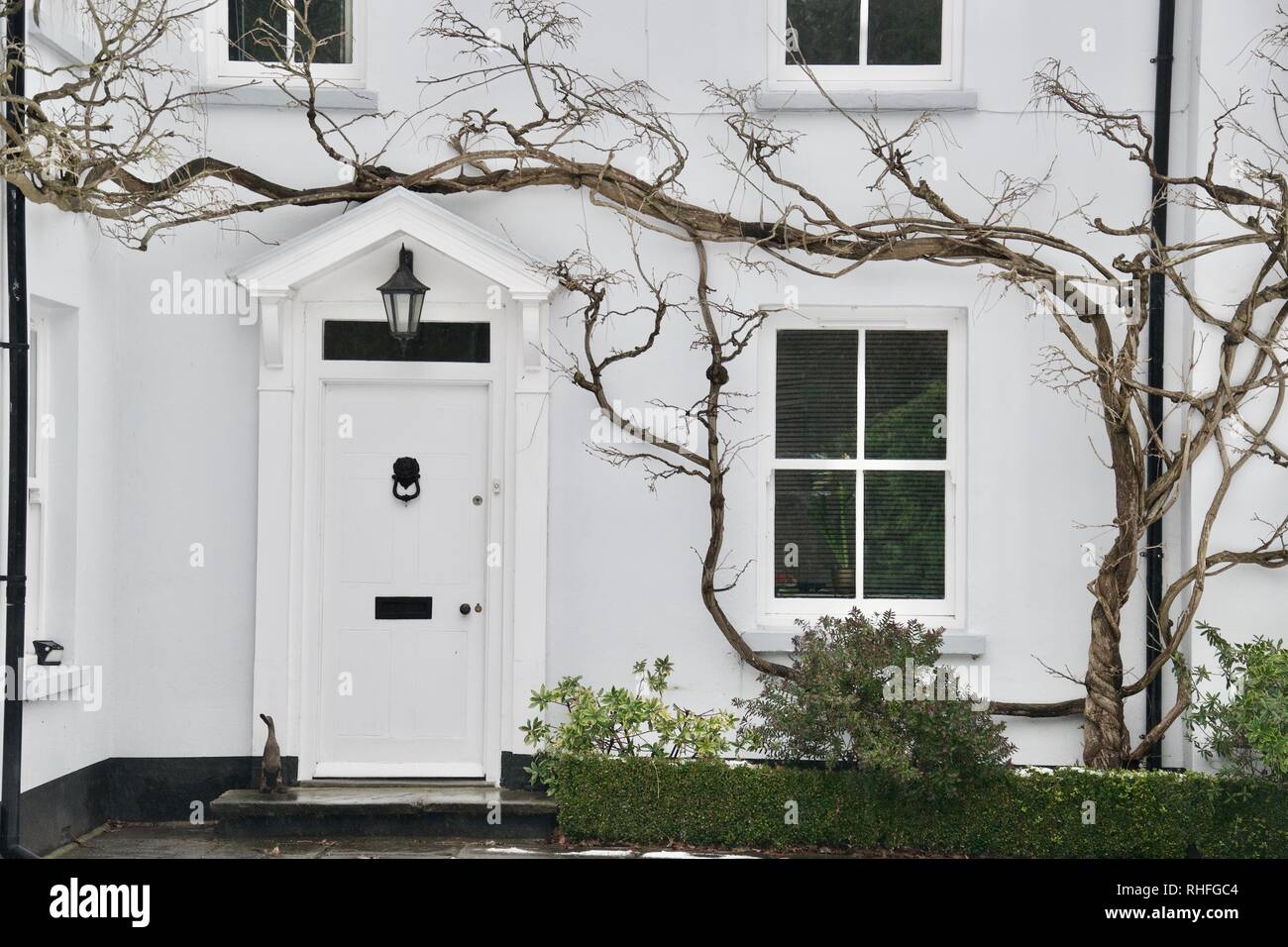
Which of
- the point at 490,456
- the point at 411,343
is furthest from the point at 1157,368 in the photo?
the point at 411,343

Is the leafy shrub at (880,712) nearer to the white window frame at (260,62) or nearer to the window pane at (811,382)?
the window pane at (811,382)

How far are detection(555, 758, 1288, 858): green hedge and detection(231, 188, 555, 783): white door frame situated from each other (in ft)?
2.89

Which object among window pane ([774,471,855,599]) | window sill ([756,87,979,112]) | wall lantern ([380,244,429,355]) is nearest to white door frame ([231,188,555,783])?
wall lantern ([380,244,429,355])

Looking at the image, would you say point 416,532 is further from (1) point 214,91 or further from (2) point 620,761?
(1) point 214,91

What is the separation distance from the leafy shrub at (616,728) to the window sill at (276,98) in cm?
355

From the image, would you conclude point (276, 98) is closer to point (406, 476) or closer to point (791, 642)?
point (406, 476)

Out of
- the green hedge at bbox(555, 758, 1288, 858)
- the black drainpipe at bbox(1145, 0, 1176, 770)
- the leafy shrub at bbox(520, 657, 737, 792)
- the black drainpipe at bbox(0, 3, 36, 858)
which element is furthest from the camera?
the black drainpipe at bbox(1145, 0, 1176, 770)

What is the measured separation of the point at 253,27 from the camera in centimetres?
817

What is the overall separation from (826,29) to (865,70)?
1.13ft

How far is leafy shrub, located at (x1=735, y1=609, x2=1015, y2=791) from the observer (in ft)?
23.2

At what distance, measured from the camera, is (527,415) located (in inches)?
312

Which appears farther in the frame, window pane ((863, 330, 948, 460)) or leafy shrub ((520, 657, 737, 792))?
window pane ((863, 330, 948, 460))

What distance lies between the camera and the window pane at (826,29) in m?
8.13

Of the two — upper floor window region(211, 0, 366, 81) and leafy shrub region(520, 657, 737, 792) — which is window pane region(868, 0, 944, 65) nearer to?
upper floor window region(211, 0, 366, 81)
